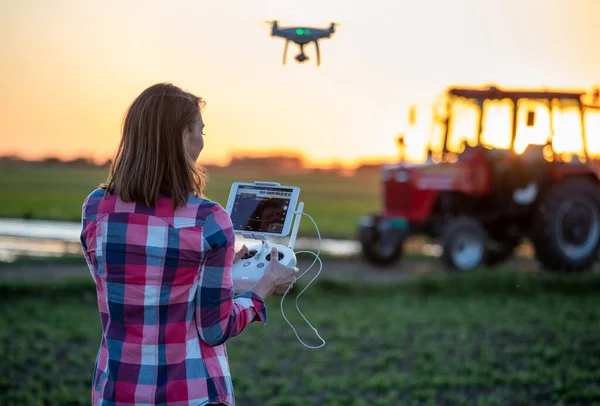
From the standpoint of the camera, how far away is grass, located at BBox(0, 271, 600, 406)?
5.10 meters

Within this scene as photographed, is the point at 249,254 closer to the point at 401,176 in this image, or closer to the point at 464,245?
the point at 464,245

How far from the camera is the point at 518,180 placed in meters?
10.6

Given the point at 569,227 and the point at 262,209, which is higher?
the point at 262,209

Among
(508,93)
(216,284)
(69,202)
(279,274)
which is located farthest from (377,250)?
(69,202)

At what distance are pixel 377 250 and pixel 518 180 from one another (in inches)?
93.5

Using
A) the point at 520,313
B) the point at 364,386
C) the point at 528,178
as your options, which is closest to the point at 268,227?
the point at 364,386

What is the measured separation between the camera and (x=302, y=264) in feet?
37.1

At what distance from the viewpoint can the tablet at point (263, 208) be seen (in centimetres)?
238

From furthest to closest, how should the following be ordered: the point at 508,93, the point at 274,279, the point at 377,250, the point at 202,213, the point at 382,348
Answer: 1. the point at 377,250
2. the point at 508,93
3. the point at 382,348
4. the point at 274,279
5. the point at 202,213

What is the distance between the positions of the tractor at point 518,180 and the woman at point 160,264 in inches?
343

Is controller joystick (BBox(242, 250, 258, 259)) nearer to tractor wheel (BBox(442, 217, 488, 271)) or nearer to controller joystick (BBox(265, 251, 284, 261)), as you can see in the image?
controller joystick (BBox(265, 251, 284, 261))

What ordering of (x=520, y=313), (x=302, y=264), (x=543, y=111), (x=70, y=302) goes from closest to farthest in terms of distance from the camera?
(x=520, y=313)
(x=70, y=302)
(x=543, y=111)
(x=302, y=264)

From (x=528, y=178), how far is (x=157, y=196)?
9.29 metres

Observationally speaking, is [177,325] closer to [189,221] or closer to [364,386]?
[189,221]
